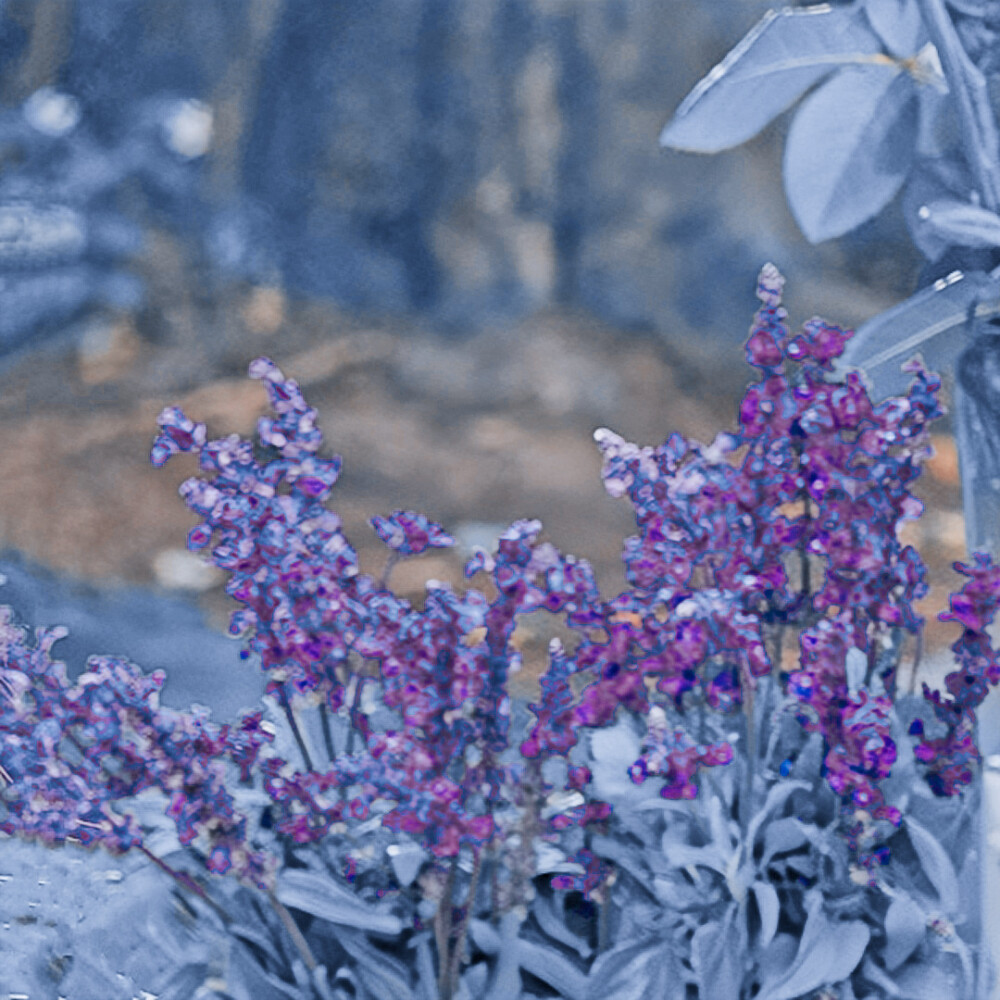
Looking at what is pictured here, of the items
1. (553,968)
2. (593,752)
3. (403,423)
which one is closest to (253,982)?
(553,968)

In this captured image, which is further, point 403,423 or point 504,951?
point 403,423

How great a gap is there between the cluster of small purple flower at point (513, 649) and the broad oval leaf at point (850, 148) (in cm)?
18

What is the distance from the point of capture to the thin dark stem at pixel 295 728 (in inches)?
46.8

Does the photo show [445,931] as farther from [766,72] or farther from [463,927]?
[766,72]

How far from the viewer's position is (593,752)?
123 centimetres

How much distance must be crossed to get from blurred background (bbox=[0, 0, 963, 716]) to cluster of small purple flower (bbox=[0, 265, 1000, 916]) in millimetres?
187

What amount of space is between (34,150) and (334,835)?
0.85m

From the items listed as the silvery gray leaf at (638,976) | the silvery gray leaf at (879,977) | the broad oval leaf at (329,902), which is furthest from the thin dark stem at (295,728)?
the silvery gray leaf at (879,977)

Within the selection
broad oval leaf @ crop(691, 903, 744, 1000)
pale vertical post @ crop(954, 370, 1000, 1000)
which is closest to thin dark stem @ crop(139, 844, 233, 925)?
broad oval leaf @ crop(691, 903, 744, 1000)

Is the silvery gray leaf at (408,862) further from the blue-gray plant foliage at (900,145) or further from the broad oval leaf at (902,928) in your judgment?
the blue-gray plant foliage at (900,145)

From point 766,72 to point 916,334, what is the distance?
13.0 inches

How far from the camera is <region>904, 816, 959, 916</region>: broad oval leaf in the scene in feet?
3.88

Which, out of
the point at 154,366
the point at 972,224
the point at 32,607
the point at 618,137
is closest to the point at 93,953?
the point at 32,607

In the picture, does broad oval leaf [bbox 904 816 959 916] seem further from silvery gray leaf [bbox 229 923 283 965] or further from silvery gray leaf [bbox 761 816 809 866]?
silvery gray leaf [bbox 229 923 283 965]
